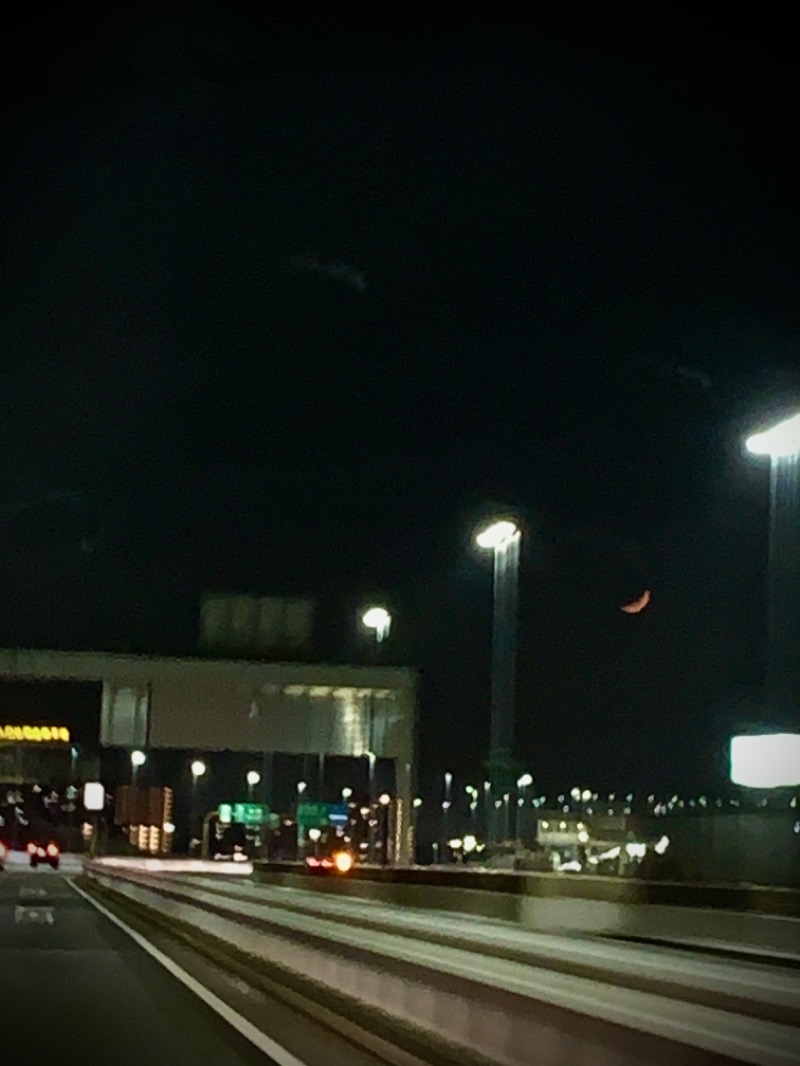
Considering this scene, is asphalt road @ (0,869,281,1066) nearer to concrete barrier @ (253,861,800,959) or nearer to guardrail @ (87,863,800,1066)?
guardrail @ (87,863,800,1066)

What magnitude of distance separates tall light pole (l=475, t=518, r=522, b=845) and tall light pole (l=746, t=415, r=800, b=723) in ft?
20.2

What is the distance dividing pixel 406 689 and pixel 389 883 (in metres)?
17.5

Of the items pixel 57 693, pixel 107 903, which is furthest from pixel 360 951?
pixel 57 693

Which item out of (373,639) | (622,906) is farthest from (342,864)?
(622,906)

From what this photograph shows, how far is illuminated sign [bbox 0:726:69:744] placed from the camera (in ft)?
248

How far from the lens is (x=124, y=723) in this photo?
64.2m

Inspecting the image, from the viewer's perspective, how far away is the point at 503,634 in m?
50.2

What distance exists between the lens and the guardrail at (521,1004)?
10.4 m

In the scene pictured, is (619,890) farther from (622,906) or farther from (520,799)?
(520,799)

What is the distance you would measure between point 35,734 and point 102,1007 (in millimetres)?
59940

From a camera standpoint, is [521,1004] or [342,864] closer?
[521,1004]

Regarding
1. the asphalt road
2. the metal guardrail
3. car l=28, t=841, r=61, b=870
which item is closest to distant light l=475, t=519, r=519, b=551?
the metal guardrail

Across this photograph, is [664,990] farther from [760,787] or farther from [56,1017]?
[760,787]

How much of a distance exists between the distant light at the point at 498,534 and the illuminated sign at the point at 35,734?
28533 mm
